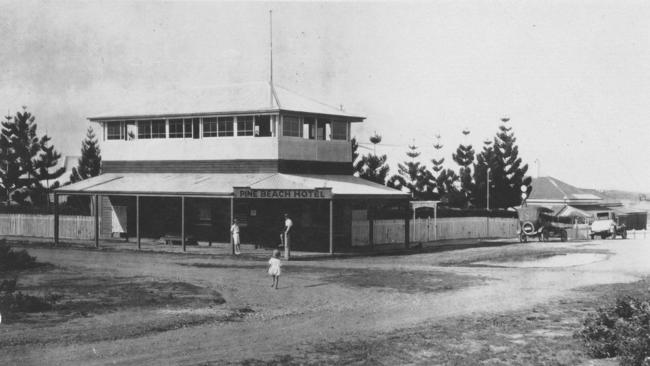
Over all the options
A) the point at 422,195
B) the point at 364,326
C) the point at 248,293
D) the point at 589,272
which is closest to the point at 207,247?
the point at 248,293

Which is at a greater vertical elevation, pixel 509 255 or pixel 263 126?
pixel 263 126

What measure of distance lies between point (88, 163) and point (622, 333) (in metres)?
56.8

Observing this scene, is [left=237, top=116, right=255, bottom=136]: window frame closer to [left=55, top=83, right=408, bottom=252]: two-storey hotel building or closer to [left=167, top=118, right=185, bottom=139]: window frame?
[left=55, top=83, right=408, bottom=252]: two-storey hotel building

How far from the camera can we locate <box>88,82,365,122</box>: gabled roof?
31.0m

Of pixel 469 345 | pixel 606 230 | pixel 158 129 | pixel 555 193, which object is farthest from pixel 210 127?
pixel 555 193

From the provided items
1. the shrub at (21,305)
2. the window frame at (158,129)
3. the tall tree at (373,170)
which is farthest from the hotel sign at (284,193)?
the tall tree at (373,170)

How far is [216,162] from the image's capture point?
1250 inches

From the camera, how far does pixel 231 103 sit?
1267 inches

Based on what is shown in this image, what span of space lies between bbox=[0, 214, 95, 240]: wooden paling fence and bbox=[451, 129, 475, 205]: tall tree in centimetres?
3244

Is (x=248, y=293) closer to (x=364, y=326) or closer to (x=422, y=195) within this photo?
(x=364, y=326)

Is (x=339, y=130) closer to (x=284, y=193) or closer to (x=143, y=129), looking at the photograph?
(x=284, y=193)

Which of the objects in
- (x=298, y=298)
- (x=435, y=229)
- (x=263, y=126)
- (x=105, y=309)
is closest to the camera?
(x=105, y=309)

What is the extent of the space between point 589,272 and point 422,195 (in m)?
35.6

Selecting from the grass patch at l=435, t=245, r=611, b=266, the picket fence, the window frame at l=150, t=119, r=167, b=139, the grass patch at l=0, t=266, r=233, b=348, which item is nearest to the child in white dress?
the grass patch at l=0, t=266, r=233, b=348
